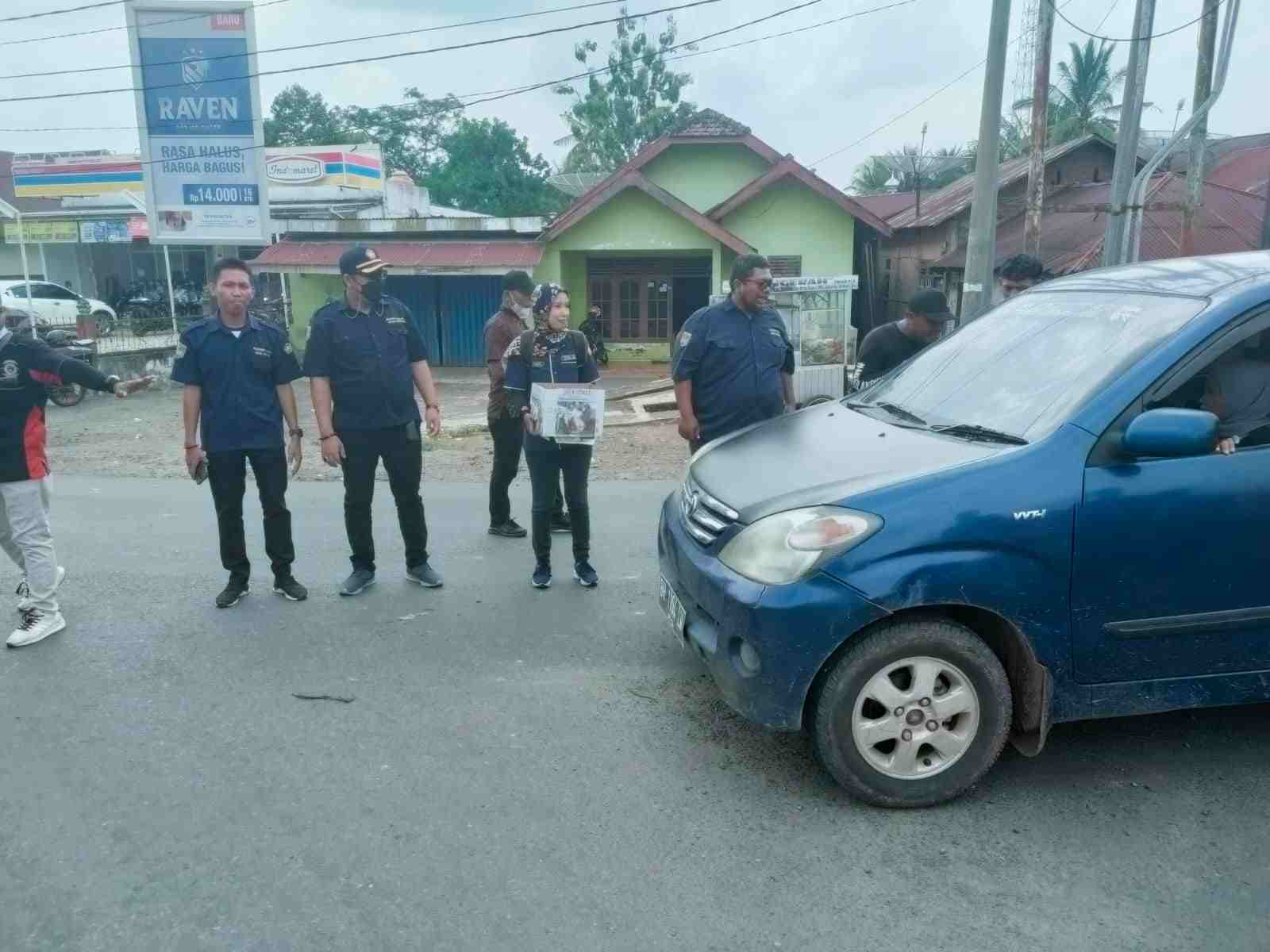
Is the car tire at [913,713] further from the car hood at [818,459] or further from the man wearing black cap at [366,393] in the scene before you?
the man wearing black cap at [366,393]

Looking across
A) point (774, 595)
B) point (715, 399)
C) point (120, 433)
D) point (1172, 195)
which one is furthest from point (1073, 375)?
point (1172, 195)

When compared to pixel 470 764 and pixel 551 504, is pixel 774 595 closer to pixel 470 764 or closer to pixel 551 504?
pixel 470 764

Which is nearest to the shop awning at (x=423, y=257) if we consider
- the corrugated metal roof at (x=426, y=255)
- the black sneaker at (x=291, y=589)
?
the corrugated metal roof at (x=426, y=255)

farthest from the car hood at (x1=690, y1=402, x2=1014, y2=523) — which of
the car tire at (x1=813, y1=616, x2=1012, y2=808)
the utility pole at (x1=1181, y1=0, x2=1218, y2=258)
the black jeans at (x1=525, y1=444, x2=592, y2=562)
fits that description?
the utility pole at (x1=1181, y1=0, x2=1218, y2=258)

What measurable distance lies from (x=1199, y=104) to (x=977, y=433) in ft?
46.0

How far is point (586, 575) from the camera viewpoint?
5445 mm

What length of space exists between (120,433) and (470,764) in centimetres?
1147

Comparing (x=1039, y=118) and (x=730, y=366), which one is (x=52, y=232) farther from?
(x=730, y=366)

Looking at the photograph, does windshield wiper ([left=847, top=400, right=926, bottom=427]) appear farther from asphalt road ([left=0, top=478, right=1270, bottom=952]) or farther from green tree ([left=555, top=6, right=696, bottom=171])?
green tree ([left=555, top=6, right=696, bottom=171])

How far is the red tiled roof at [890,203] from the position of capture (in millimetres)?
28781

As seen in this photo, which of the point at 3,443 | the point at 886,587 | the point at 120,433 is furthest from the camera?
the point at 120,433

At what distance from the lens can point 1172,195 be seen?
749 inches

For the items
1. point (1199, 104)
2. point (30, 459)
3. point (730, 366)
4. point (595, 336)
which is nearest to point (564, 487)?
point (730, 366)

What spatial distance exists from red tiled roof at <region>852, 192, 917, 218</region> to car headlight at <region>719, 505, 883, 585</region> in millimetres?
26431
